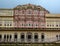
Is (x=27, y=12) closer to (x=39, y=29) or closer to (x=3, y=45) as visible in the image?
(x=39, y=29)

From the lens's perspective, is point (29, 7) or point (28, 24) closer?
point (28, 24)

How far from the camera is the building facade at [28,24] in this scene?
4144 centimetres

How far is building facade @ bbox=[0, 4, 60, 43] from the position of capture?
1631 inches

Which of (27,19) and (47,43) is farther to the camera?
(27,19)

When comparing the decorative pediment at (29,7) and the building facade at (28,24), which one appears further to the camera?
the decorative pediment at (29,7)

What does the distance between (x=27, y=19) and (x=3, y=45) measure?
7.23 metres

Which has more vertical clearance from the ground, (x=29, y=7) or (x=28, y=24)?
(x=29, y=7)

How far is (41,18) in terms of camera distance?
42.8 metres

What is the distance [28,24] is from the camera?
42594 millimetres

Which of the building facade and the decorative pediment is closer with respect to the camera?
the building facade

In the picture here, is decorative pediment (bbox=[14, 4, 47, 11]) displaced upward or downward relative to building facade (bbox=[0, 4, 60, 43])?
upward

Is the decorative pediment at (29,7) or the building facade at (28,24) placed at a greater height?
the decorative pediment at (29,7)

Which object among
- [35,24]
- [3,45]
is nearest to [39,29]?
[35,24]

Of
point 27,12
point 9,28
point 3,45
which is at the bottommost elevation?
point 3,45
